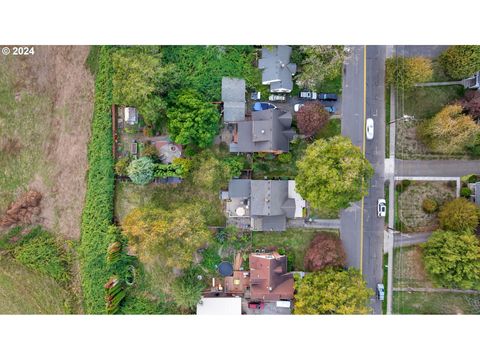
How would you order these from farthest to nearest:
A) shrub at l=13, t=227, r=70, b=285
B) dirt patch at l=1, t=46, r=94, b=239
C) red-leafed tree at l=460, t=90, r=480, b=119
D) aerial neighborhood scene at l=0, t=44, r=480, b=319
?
shrub at l=13, t=227, r=70, b=285, dirt patch at l=1, t=46, r=94, b=239, aerial neighborhood scene at l=0, t=44, r=480, b=319, red-leafed tree at l=460, t=90, r=480, b=119

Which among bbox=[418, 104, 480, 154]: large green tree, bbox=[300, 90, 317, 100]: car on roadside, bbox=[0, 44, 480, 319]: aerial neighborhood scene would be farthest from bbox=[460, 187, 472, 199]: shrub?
bbox=[300, 90, 317, 100]: car on roadside

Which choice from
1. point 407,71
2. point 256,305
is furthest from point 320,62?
point 256,305

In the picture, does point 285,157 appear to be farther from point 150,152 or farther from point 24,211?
point 24,211

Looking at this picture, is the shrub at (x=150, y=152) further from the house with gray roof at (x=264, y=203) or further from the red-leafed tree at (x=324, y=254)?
the red-leafed tree at (x=324, y=254)

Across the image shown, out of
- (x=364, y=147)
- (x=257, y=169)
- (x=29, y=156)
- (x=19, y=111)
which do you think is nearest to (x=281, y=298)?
(x=257, y=169)

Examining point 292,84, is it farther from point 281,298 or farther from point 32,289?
point 32,289

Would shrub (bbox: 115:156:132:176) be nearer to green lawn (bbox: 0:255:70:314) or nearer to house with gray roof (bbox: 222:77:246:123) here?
house with gray roof (bbox: 222:77:246:123)
